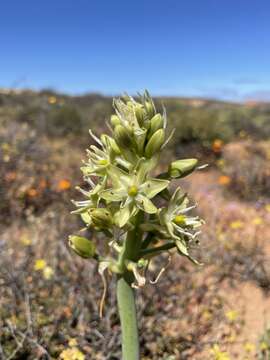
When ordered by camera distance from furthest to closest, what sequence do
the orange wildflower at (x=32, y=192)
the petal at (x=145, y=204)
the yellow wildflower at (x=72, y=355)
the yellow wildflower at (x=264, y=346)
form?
the orange wildflower at (x=32, y=192)
the yellow wildflower at (x=264, y=346)
the yellow wildflower at (x=72, y=355)
the petal at (x=145, y=204)

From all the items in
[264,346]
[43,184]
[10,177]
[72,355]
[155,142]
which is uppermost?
[155,142]

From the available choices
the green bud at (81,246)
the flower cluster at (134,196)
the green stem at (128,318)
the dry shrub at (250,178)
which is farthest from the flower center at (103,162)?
the dry shrub at (250,178)

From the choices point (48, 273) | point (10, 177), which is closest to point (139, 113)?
point (48, 273)

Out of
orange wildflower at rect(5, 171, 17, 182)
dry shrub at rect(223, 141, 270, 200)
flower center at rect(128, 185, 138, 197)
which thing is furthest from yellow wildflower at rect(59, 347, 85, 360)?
dry shrub at rect(223, 141, 270, 200)

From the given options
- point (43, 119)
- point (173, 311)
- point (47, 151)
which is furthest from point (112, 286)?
point (43, 119)

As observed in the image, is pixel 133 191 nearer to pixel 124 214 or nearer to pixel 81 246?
pixel 124 214

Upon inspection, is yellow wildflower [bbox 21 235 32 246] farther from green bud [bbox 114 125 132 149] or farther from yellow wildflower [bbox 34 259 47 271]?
green bud [bbox 114 125 132 149]

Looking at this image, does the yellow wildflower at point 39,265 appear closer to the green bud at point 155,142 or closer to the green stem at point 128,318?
the green stem at point 128,318
